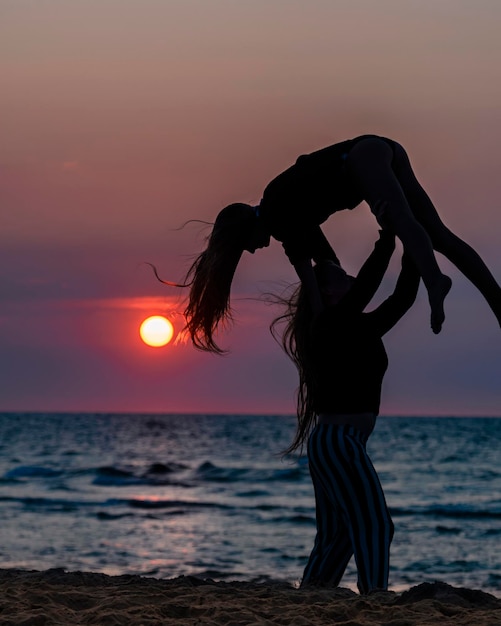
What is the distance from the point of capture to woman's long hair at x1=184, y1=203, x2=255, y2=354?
17.3ft

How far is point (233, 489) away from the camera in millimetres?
25594

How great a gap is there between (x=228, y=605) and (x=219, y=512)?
1550 centimetres

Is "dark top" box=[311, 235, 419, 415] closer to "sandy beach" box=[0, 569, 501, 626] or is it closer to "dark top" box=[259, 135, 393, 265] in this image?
"dark top" box=[259, 135, 393, 265]

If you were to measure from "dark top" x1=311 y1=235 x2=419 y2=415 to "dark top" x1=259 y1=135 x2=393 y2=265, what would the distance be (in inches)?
17.2

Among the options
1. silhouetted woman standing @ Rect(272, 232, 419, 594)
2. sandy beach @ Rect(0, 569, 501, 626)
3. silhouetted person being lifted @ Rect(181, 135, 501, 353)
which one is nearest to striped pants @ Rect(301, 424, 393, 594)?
silhouetted woman standing @ Rect(272, 232, 419, 594)

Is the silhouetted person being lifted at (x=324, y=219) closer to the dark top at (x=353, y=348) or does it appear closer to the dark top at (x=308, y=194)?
the dark top at (x=308, y=194)

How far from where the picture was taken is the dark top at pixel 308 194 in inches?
195

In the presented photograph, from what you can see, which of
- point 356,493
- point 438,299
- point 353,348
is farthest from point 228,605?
point 438,299

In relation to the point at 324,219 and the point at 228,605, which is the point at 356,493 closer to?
the point at 228,605

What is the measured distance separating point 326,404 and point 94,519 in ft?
46.3

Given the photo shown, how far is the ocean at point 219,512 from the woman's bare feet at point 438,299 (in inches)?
79.0

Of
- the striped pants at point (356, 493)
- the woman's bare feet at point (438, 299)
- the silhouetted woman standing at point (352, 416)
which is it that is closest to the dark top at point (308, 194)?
the silhouetted woman standing at point (352, 416)

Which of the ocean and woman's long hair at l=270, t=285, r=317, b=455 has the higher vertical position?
woman's long hair at l=270, t=285, r=317, b=455

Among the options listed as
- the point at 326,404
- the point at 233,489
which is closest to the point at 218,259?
the point at 326,404
